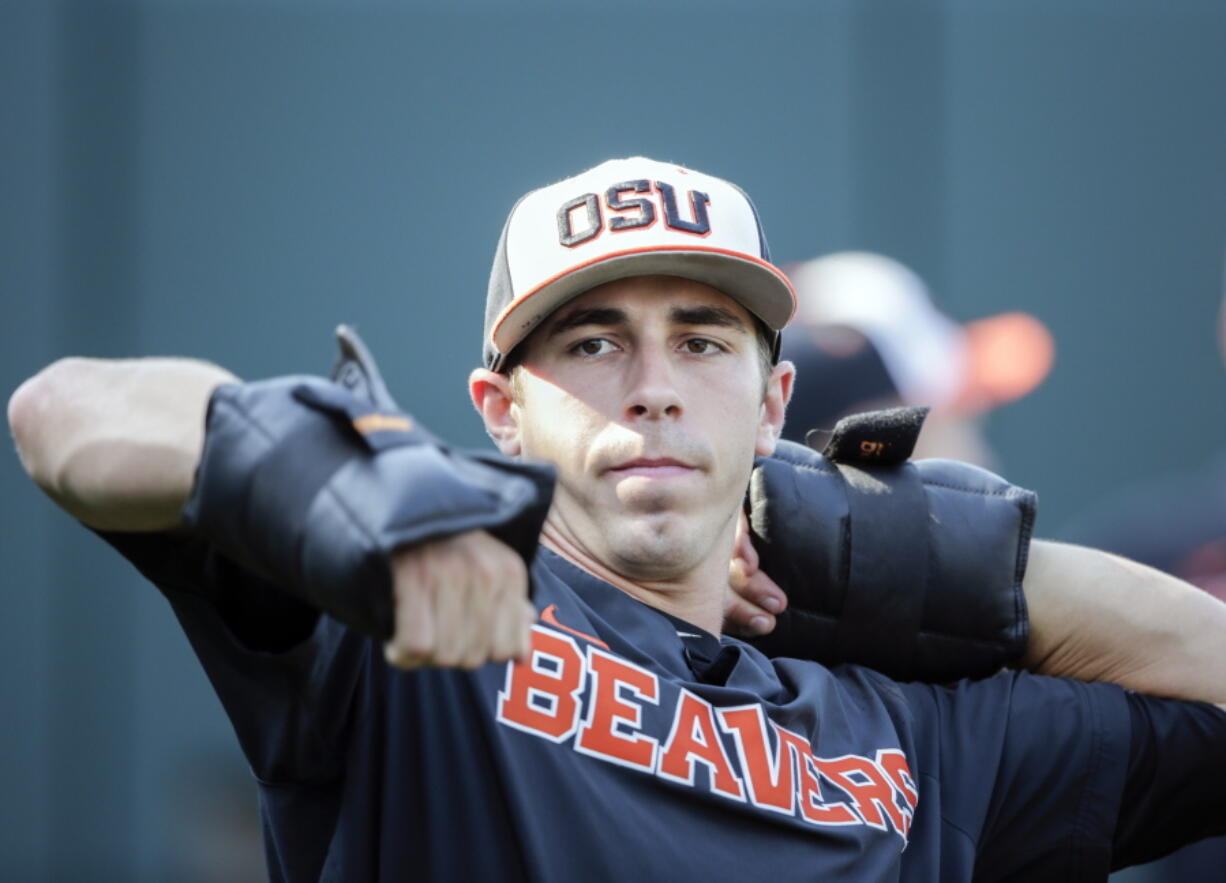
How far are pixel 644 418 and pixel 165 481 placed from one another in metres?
0.69

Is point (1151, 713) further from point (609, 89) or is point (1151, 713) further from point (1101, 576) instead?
point (609, 89)

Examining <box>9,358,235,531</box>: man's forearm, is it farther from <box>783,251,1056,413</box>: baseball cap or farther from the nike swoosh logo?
<box>783,251,1056,413</box>: baseball cap

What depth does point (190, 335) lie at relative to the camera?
5.00 metres

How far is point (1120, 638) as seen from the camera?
2.11 metres

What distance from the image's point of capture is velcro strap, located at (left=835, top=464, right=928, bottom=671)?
2.02 metres

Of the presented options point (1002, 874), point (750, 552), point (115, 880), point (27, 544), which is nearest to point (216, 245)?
point (27, 544)

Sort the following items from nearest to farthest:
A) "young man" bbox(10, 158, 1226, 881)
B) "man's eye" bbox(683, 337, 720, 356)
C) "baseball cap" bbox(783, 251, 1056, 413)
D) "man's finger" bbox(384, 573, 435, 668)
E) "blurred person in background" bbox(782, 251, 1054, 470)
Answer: "man's finger" bbox(384, 573, 435, 668) < "young man" bbox(10, 158, 1226, 881) < "man's eye" bbox(683, 337, 720, 356) < "blurred person in background" bbox(782, 251, 1054, 470) < "baseball cap" bbox(783, 251, 1056, 413)

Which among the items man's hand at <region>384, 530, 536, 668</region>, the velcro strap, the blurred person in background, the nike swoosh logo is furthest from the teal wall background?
man's hand at <region>384, 530, 536, 668</region>

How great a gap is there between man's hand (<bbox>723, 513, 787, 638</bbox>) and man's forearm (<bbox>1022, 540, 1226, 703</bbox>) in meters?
0.37

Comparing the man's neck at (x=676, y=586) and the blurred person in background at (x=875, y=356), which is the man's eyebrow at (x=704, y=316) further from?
the blurred person in background at (x=875, y=356)

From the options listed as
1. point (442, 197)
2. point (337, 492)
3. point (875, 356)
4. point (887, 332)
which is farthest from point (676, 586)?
point (442, 197)

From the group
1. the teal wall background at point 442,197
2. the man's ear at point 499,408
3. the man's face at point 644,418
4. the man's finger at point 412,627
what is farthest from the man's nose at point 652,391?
the teal wall background at point 442,197

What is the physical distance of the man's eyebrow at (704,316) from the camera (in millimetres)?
1865

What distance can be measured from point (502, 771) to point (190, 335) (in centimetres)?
377
